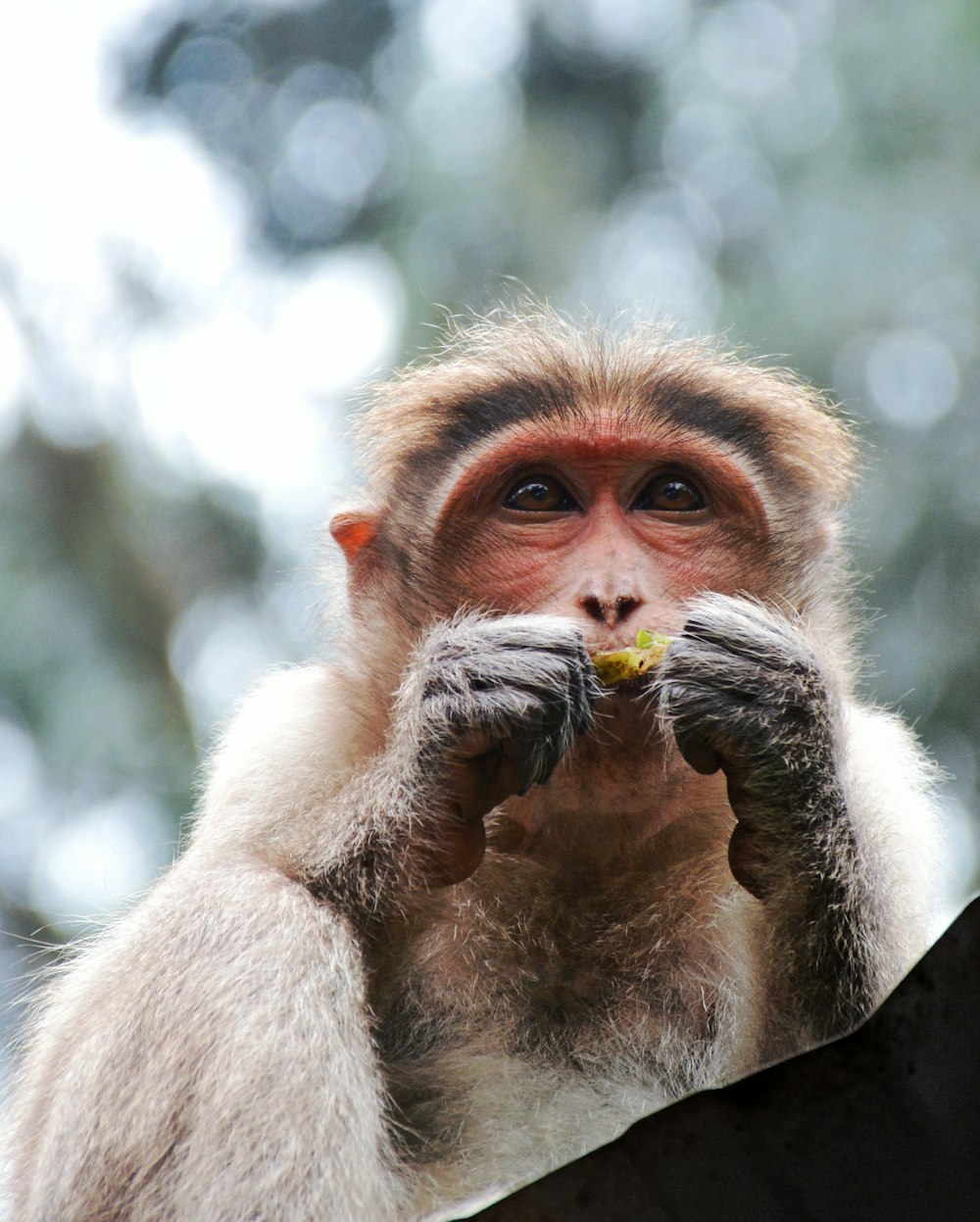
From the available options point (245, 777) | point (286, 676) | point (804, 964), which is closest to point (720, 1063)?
point (804, 964)

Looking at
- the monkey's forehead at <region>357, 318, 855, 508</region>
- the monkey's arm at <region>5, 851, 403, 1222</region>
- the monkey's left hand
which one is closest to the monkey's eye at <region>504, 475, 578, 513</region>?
the monkey's forehead at <region>357, 318, 855, 508</region>

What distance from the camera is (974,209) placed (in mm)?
6316

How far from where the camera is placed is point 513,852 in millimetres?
3174

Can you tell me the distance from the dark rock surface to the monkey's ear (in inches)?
90.4

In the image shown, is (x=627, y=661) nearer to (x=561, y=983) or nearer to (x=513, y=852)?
(x=513, y=852)

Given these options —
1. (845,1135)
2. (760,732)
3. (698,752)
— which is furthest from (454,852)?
(845,1135)

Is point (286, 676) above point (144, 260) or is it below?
below

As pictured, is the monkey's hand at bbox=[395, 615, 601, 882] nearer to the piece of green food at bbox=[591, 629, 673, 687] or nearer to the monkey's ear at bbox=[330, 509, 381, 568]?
the piece of green food at bbox=[591, 629, 673, 687]

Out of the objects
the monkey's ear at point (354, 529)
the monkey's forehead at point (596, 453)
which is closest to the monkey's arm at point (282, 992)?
the monkey's forehead at point (596, 453)

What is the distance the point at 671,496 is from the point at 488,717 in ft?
→ 3.31

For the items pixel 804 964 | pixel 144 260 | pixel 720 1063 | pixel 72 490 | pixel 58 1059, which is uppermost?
pixel 144 260

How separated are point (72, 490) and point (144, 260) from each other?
1.31 meters

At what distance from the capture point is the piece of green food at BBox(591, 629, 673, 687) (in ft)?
9.11

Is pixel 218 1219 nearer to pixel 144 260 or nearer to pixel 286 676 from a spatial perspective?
pixel 286 676
